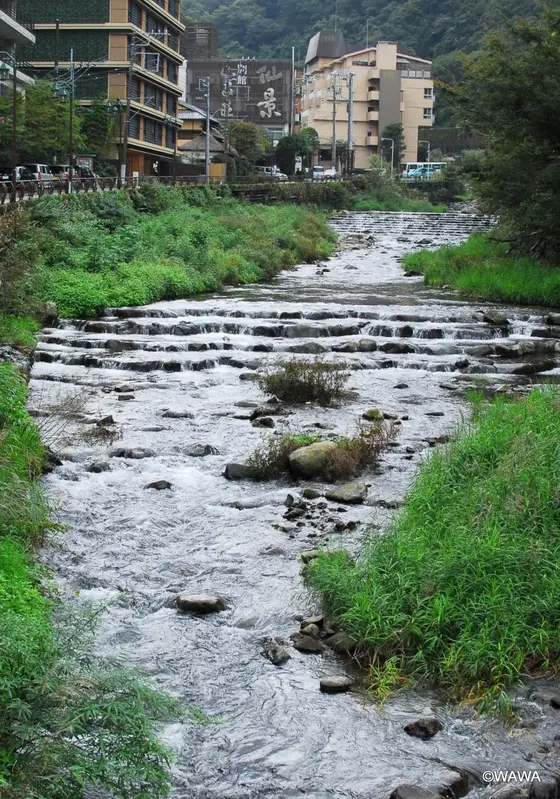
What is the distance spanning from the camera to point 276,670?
24.0ft

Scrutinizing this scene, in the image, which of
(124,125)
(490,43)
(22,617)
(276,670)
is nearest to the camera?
(22,617)

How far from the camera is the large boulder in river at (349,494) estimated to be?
1098 centimetres

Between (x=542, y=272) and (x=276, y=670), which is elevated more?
(x=542, y=272)

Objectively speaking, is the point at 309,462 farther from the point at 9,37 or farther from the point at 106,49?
the point at 106,49

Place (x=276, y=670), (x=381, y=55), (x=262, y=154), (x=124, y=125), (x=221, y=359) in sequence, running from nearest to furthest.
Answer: (x=276, y=670) → (x=221, y=359) → (x=124, y=125) → (x=262, y=154) → (x=381, y=55)

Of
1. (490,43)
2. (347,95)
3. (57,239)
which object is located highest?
(347,95)

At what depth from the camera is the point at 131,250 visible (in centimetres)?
3153

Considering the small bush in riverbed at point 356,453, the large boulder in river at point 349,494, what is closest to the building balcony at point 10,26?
the small bush in riverbed at point 356,453

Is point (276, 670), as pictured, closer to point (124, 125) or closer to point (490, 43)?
point (490, 43)

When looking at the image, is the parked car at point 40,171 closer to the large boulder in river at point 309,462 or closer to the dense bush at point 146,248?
the dense bush at point 146,248

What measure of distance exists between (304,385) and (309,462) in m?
4.49

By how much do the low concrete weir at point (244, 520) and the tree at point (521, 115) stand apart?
15.8ft

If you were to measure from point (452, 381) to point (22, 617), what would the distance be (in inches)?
532

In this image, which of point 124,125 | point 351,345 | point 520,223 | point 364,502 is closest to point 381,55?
point 124,125
